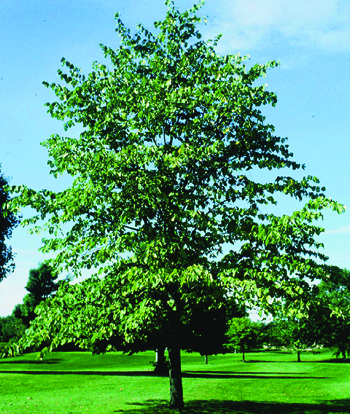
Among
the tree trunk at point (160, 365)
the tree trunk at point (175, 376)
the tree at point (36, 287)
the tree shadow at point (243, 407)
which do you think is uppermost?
the tree at point (36, 287)

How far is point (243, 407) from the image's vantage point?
53.4ft

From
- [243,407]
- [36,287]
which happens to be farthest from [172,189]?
[36,287]

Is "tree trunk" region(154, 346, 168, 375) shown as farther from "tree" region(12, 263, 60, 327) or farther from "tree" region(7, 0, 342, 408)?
"tree" region(12, 263, 60, 327)

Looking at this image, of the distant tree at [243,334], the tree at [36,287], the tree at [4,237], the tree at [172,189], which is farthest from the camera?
the tree at [36,287]

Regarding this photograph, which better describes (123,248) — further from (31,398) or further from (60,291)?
(31,398)

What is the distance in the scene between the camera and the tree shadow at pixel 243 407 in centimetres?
1455

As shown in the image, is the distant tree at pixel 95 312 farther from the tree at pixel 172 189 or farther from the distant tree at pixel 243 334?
the distant tree at pixel 243 334

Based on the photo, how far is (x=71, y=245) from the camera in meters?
12.5

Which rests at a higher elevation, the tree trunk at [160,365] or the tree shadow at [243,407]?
the tree shadow at [243,407]

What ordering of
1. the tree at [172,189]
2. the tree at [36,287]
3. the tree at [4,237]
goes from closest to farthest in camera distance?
the tree at [172,189]
the tree at [4,237]
the tree at [36,287]

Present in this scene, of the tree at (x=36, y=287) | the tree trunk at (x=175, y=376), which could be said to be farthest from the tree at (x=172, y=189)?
the tree at (x=36, y=287)

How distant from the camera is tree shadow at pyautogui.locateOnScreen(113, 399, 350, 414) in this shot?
1455cm

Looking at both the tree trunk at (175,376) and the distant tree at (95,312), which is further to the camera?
the tree trunk at (175,376)

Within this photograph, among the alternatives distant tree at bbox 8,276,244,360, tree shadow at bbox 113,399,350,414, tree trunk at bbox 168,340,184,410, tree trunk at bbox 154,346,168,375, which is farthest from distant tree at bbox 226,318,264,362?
distant tree at bbox 8,276,244,360
